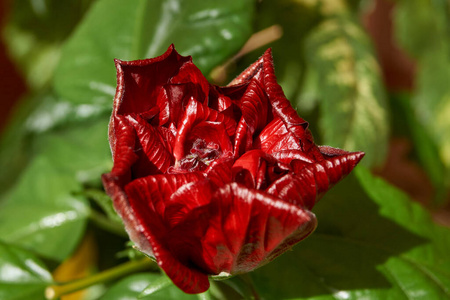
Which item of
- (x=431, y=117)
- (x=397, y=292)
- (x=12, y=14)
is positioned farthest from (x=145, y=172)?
(x=12, y=14)

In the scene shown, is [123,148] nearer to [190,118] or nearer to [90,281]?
[190,118]

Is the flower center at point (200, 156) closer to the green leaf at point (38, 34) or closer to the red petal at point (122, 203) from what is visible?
the red petal at point (122, 203)

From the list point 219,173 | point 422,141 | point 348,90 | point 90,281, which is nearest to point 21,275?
point 90,281

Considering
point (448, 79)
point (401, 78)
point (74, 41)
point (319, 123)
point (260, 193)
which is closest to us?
point (260, 193)

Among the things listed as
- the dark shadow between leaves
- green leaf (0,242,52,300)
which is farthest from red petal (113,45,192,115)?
green leaf (0,242,52,300)

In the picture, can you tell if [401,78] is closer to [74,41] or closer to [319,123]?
[319,123]

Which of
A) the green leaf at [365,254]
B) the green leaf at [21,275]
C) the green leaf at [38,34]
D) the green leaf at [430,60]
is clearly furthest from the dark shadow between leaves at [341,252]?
the green leaf at [38,34]

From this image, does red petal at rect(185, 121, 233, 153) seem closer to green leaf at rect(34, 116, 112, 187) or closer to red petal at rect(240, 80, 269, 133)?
red petal at rect(240, 80, 269, 133)

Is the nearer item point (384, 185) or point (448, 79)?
point (384, 185)
